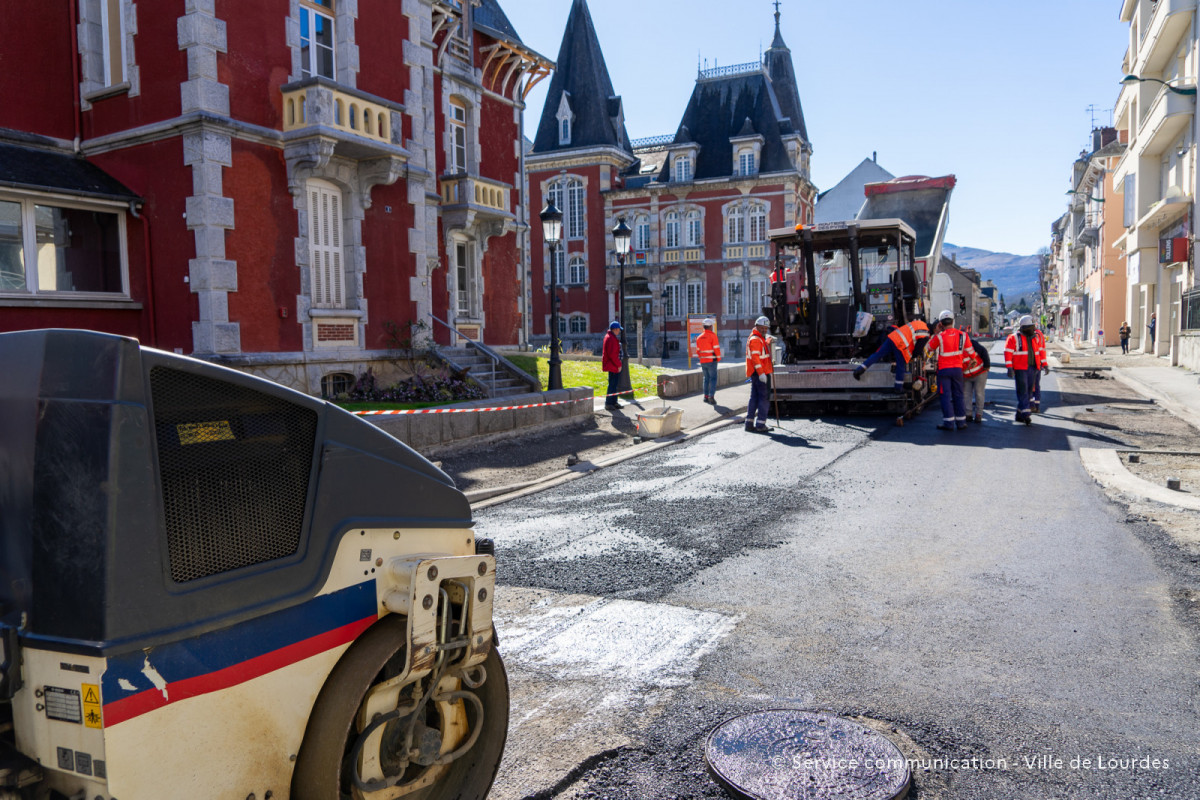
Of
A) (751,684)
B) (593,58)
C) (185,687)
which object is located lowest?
(751,684)

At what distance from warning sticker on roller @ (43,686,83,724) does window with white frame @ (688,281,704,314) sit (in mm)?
45338

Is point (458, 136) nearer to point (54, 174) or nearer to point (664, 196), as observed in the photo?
point (54, 174)

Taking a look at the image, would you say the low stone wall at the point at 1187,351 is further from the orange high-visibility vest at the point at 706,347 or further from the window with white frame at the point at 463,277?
the window with white frame at the point at 463,277

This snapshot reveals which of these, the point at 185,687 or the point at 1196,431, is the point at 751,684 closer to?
the point at 185,687

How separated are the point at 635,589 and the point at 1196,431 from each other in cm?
1102

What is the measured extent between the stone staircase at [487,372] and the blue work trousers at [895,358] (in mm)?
6514

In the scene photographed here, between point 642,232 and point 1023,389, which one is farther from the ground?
point 642,232

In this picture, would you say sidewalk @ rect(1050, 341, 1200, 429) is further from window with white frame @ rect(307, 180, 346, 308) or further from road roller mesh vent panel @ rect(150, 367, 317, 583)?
road roller mesh vent panel @ rect(150, 367, 317, 583)

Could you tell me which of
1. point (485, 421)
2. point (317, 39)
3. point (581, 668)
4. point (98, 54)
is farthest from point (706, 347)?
point (581, 668)

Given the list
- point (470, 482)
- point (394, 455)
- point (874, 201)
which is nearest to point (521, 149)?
point (874, 201)

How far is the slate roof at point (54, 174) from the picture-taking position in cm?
1149

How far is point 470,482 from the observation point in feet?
31.1

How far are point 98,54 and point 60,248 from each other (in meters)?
3.65

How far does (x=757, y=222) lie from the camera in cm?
4512
